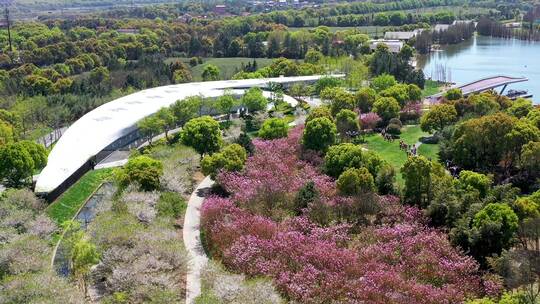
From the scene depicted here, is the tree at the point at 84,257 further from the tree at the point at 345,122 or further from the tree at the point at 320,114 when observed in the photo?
the tree at the point at 345,122

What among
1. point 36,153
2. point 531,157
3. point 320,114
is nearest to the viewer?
point 531,157

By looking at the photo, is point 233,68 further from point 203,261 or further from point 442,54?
point 203,261

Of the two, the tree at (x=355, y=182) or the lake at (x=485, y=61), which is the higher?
the tree at (x=355, y=182)

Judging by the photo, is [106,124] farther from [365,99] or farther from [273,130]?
[365,99]

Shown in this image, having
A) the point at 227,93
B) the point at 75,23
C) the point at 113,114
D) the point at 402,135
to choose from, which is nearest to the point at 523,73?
Answer: the point at 402,135

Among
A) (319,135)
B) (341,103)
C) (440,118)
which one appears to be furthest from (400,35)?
(319,135)

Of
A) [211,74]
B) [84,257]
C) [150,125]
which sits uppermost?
[211,74]

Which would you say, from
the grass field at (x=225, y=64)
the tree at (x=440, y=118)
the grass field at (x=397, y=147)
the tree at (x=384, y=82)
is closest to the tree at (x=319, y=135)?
the grass field at (x=397, y=147)
